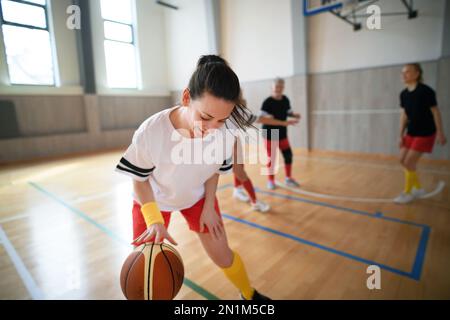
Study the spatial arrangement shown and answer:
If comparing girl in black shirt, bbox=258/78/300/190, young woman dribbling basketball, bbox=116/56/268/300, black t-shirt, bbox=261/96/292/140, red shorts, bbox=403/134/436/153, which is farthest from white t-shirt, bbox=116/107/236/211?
red shorts, bbox=403/134/436/153

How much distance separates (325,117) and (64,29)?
632cm

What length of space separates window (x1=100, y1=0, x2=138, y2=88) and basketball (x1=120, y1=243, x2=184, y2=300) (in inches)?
25.2

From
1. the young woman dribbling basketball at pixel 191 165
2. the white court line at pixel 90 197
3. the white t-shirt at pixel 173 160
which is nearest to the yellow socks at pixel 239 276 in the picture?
the young woman dribbling basketball at pixel 191 165

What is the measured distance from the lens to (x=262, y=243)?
2.32 meters

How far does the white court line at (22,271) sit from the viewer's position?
67.7 inches

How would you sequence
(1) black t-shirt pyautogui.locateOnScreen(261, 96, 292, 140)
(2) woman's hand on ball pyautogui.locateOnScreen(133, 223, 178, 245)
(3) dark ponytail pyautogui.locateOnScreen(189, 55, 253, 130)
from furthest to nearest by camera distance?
(1) black t-shirt pyautogui.locateOnScreen(261, 96, 292, 140)
(2) woman's hand on ball pyautogui.locateOnScreen(133, 223, 178, 245)
(3) dark ponytail pyautogui.locateOnScreen(189, 55, 253, 130)

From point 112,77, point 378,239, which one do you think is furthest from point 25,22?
point 378,239

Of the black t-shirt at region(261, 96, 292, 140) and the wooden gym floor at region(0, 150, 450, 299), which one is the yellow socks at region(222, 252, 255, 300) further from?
the black t-shirt at region(261, 96, 292, 140)

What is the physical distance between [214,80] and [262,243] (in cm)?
183

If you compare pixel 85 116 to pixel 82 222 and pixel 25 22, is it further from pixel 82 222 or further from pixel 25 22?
pixel 25 22

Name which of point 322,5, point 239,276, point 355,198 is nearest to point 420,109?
point 355,198

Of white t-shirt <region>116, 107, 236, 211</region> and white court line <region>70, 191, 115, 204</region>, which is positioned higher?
white t-shirt <region>116, 107, 236, 211</region>

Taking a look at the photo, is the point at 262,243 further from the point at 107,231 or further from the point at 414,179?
the point at 414,179

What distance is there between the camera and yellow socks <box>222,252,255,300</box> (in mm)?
1454
